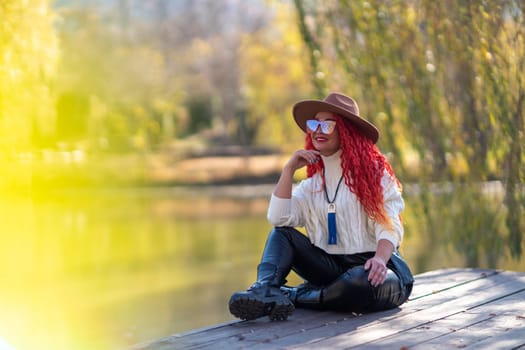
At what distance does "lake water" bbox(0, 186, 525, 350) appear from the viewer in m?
7.41

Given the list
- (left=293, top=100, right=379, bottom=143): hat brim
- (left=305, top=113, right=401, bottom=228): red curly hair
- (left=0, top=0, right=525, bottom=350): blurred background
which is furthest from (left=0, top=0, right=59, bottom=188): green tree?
(left=305, top=113, right=401, bottom=228): red curly hair

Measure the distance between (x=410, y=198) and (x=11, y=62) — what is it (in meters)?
3.42

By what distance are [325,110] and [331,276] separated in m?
0.70

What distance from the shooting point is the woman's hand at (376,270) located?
3402 mm

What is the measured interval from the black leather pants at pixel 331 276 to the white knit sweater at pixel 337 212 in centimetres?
4

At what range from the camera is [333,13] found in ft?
24.6

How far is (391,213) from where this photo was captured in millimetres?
3543

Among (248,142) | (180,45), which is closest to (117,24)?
(180,45)

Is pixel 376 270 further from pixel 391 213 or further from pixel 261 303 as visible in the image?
pixel 261 303

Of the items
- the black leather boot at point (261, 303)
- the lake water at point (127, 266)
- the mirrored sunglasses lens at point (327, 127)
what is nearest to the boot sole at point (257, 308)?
the black leather boot at point (261, 303)

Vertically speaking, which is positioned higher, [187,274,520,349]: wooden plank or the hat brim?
the hat brim

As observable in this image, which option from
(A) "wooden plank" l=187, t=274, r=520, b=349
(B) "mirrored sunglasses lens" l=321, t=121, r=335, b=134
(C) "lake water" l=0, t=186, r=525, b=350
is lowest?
(C) "lake water" l=0, t=186, r=525, b=350

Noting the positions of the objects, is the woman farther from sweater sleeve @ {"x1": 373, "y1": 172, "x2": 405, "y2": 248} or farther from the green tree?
the green tree

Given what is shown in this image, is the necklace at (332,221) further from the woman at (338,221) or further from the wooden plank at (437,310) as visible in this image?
the wooden plank at (437,310)
